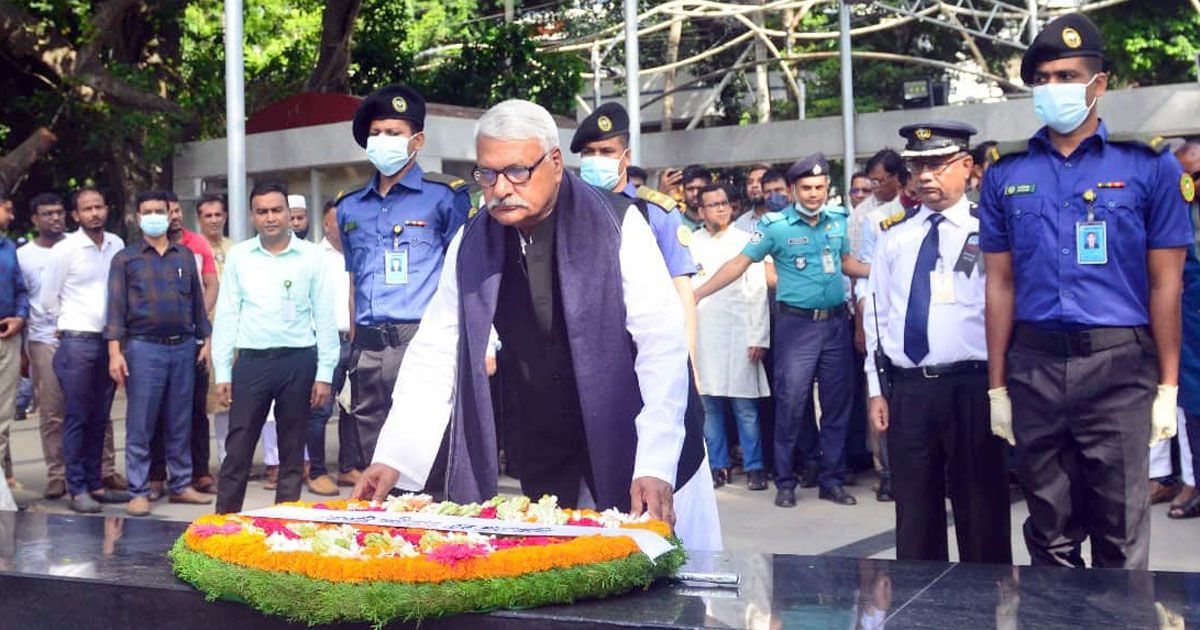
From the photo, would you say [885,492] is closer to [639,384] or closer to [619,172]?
[619,172]

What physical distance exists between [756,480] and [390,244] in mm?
4057

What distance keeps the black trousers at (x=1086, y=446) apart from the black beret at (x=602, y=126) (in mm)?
2531

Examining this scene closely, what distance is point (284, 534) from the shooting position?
3.63 metres

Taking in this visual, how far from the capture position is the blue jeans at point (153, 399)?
9.15 metres

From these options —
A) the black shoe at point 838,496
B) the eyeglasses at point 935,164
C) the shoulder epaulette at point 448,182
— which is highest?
the shoulder epaulette at point 448,182

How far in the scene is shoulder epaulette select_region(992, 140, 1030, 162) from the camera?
5039 millimetres

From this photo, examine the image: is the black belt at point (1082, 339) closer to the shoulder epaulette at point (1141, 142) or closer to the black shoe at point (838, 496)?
the shoulder epaulette at point (1141, 142)

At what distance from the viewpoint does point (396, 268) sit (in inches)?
254

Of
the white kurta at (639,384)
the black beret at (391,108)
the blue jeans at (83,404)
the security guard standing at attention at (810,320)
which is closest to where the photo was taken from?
the white kurta at (639,384)

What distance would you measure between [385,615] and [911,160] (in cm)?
339

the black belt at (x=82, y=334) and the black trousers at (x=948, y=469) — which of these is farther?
the black belt at (x=82, y=334)

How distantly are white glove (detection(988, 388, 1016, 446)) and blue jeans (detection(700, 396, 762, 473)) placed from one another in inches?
180

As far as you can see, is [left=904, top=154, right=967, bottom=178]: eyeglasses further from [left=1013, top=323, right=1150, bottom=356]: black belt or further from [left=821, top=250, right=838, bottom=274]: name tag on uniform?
[left=821, top=250, right=838, bottom=274]: name tag on uniform

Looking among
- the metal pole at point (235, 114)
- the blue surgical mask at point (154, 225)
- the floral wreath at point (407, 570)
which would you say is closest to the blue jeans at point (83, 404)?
the blue surgical mask at point (154, 225)
